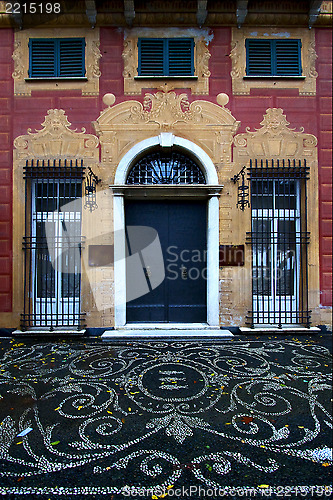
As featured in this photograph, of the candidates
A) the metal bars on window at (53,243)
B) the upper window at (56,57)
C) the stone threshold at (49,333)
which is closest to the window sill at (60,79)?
the upper window at (56,57)

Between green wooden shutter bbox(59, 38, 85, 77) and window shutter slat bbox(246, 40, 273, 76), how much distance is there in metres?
3.38

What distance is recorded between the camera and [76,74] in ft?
19.9

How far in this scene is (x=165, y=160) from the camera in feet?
20.3

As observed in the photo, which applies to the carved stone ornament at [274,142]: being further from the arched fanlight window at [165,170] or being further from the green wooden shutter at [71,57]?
the green wooden shutter at [71,57]

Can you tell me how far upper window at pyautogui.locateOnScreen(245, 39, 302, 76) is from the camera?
6102 millimetres

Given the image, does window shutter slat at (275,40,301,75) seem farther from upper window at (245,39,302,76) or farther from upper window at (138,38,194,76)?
upper window at (138,38,194,76)

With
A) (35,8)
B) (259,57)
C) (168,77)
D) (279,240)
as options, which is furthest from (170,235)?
(35,8)

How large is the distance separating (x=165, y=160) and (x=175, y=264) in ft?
7.03

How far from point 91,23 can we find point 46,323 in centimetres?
600

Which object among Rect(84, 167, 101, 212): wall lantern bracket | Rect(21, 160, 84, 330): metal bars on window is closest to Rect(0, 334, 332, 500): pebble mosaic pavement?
Rect(21, 160, 84, 330): metal bars on window

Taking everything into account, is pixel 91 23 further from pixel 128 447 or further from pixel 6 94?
pixel 128 447

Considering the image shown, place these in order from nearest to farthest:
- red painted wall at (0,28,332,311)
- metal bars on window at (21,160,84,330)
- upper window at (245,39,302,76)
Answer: metal bars on window at (21,160,84,330) → red painted wall at (0,28,332,311) → upper window at (245,39,302,76)

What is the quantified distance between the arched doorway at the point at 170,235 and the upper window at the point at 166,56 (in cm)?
143

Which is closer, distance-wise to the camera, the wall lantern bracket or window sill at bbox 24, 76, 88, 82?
the wall lantern bracket
